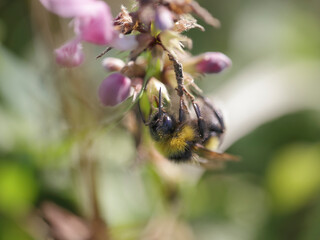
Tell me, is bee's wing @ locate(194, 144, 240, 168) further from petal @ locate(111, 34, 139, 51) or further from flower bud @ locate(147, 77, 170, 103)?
petal @ locate(111, 34, 139, 51)

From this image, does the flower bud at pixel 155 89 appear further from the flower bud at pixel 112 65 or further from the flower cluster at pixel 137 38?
the flower bud at pixel 112 65

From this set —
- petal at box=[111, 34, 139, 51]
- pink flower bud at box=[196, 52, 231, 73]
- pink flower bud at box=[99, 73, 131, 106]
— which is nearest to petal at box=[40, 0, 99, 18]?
petal at box=[111, 34, 139, 51]

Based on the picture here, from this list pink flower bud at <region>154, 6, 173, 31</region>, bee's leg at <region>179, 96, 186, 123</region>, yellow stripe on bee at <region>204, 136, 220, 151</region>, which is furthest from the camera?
yellow stripe on bee at <region>204, 136, 220, 151</region>

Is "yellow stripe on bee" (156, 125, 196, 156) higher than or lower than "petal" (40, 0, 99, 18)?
lower

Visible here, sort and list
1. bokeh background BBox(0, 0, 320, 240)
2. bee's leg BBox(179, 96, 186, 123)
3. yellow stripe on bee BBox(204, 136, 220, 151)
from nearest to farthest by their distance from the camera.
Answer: bee's leg BBox(179, 96, 186, 123)
yellow stripe on bee BBox(204, 136, 220, 151)
bokeh background BBox(0, 0, 320, 240)

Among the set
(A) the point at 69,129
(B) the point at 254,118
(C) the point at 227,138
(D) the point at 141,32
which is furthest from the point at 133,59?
(B) the point at 254,118

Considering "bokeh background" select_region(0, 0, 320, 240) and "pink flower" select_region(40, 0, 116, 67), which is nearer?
"pink flower" select_region(40, 0, 116, 67)

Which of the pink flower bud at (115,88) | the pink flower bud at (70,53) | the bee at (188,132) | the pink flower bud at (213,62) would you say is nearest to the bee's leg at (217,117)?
the bee at (188,132)
